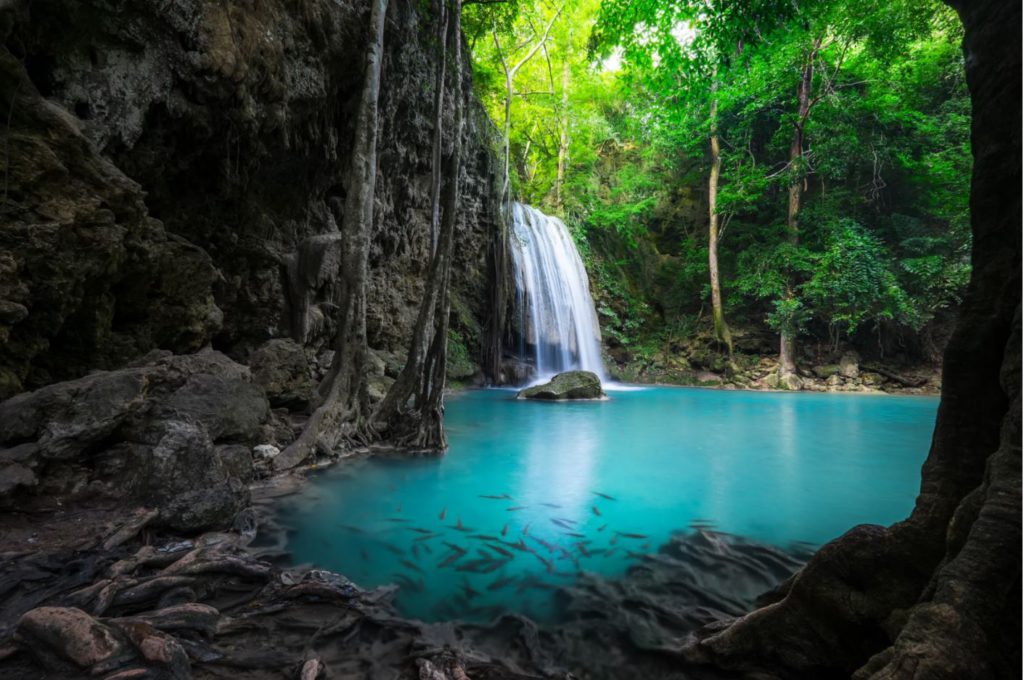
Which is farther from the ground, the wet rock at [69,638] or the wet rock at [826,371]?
the wet rock at [826,371]

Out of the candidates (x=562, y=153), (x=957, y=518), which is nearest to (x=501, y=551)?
(x=957, y=518)

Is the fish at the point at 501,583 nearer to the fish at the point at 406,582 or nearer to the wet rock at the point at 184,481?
the fish at the point at 406,582

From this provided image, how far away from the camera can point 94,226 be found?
350 centimetres

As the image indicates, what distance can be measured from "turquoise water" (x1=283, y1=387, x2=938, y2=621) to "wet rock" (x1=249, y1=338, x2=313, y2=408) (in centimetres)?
162

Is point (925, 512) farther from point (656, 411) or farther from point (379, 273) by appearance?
point (379, 273)

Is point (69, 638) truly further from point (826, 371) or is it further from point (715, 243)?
point (715, 243)

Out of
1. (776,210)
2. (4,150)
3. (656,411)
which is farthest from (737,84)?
(4,150)

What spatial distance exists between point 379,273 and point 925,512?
10964 mm

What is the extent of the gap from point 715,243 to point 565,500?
54.5 feet

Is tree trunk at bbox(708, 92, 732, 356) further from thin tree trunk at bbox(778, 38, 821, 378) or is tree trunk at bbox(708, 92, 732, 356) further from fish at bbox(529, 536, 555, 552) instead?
fish at bbox(529, 536, 555, 552)

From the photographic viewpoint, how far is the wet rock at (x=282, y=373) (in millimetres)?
5750

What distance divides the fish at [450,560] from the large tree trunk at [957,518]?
4.79ft

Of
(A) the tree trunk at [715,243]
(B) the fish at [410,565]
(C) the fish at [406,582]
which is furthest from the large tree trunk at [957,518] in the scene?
(A) the tree trunk at [715,243]

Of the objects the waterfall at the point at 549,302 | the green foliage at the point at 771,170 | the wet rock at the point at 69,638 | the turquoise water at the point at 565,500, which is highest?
the green foliage at the point at 771,170
